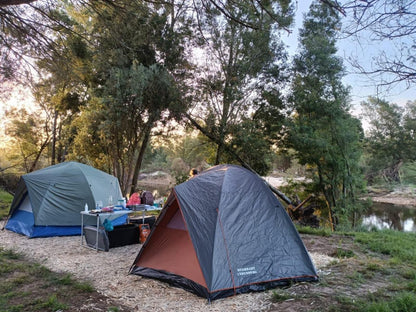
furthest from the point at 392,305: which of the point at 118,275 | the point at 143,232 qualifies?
the point at 143,232

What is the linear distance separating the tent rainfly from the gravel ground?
0.32 meters

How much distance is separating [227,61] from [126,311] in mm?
10412

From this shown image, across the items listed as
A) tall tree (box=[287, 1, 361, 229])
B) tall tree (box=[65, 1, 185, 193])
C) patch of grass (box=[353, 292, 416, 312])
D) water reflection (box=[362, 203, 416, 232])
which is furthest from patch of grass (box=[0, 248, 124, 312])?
water reflection (box=[362, 203, 416, 232])

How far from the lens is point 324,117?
506 inches

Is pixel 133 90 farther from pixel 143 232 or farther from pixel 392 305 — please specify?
pixel 392 305

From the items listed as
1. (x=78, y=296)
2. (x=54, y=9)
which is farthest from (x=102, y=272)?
(x=54, y=9)

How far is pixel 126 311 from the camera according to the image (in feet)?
10.6

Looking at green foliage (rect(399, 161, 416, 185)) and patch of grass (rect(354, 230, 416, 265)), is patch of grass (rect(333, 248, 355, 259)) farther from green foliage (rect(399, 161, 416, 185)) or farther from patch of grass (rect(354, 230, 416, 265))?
green foliage (rect(399, 161, 416, 185))

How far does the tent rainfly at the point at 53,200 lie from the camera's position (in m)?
7.02

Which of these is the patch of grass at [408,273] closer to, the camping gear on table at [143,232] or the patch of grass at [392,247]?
the patch of grass at [392,247]

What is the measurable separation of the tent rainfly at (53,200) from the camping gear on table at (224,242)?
357 cm

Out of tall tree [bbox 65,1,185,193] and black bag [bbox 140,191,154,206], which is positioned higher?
tall tree [bbox 65,1,185,193]

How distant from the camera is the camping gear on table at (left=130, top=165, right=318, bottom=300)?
12.1 feet

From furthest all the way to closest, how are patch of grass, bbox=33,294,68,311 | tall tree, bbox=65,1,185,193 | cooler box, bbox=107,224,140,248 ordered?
tall tree, bbox=65,1,185,193
cooler box, bbox=107,224,140,248
patch of grass, bbox=33,294,68,311
